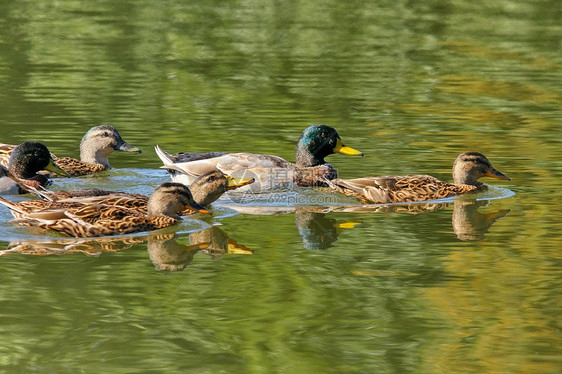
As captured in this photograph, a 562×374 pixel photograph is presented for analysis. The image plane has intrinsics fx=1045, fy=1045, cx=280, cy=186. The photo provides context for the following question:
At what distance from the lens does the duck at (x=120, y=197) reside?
10.2 metres

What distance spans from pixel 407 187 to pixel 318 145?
2.22m

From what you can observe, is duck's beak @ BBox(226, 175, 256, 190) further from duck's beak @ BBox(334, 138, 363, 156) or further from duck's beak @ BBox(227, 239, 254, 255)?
duck's beak @ BBox(334, 138, 363, 156)

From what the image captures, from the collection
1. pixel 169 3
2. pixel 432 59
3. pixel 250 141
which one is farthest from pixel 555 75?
pixel 169 3

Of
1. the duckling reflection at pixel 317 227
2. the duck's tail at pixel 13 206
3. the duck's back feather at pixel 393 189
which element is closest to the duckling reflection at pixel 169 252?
the duckling reflection at pixel 317 227

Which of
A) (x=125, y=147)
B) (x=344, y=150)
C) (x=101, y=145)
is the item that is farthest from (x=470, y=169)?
(x=101, y=145)

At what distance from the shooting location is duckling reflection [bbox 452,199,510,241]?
1046 cm

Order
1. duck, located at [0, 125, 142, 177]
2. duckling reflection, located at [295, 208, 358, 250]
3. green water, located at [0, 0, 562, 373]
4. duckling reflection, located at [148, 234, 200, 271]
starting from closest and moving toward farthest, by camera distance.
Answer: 1. green water, located at [0, 0, 562, 373]
2. duckling reflection, located at [148, 234, 200, 271]
3. duckling reflection, located at [295, 208, 358, 250]
4. duck, located at [0, 125, 142, 177]

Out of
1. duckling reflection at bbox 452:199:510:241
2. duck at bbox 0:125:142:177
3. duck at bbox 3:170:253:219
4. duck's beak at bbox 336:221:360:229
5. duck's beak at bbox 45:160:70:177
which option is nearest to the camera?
duck at bbox 3:170:253:219

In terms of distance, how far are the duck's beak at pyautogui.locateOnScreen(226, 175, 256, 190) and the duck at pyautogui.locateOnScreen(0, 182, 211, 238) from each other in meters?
1.11

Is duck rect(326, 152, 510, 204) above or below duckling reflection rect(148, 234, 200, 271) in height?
above

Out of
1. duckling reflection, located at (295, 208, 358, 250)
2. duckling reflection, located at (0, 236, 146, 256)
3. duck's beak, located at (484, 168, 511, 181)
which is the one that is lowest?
duckling reflection, located at (295, 208, 358, 250)

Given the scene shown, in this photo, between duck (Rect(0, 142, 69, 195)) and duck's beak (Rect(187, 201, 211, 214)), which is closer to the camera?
duck's beak (Rect(187, 201, 211, 214))

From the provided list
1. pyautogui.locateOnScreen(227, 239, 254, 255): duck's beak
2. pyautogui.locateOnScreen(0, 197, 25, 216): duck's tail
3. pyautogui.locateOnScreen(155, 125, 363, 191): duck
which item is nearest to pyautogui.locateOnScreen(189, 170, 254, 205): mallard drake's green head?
pyautogui.locateOnScreen(155, 125, 363, 191): duck

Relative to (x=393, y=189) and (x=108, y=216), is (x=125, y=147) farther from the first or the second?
(x=108, y=216)
